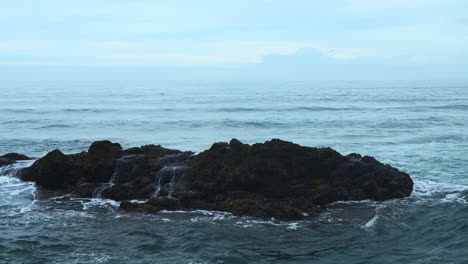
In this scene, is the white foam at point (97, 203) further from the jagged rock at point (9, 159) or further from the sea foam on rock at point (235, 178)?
the jagged rock at point (9, 159)

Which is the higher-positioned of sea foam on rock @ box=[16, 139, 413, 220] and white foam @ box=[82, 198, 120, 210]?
sea foam on rock @ box=[16, 139, 413, 220]

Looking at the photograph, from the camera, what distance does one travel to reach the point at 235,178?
61.7 feet

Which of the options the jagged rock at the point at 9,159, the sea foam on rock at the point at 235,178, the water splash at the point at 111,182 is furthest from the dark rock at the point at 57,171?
the jagged rock at the point at 9,159

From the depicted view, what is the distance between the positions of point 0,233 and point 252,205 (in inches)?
320

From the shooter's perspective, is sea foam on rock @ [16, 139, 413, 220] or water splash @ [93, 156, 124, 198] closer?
sea foam on rock @ [16, 139, 413, 220]

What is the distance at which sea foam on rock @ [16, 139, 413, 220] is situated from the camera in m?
18.1

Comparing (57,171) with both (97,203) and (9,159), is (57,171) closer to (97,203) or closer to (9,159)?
(97,203)

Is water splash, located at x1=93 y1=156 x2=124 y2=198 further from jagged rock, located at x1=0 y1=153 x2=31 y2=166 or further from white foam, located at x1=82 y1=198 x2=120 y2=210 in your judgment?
jagged rock, located at x1=0 y1=153 x2=31 y2=166

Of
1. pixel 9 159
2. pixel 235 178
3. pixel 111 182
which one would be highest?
pixel 235 178

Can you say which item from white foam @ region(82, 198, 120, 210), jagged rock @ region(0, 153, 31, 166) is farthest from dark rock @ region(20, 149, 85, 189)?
jagged rock @ region(0, 153, 31, 166)

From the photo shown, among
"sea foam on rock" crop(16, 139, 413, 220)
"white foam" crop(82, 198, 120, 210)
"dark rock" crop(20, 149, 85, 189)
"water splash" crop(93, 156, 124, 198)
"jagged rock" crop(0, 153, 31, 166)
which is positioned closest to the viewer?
"sea foam on rock" crop(16, 139, 413, 220)

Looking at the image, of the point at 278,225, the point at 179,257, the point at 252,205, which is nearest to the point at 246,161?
the point at 252,205

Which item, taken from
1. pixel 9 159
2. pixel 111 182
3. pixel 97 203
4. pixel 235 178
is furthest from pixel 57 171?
pixel 235 178

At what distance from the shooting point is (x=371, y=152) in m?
31.2
